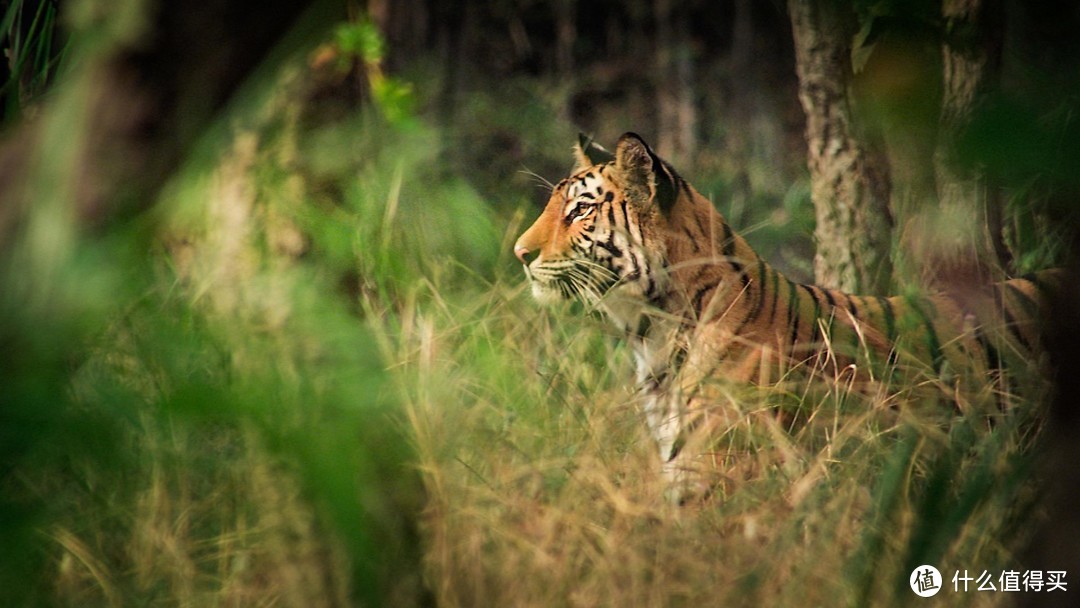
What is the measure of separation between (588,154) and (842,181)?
905 mm

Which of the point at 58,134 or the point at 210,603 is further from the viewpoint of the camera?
the point at 210,603

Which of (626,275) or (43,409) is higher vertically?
(43,409)

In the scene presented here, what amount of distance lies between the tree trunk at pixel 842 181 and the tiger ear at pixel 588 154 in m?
0.82

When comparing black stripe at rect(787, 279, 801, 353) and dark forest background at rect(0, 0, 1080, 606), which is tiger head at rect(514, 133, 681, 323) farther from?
black stripe at rect(787, 279, 801, 353)

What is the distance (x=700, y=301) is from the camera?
286 cm

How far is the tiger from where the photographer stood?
265 cm

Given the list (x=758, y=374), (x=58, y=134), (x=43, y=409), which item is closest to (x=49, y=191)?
(x=58, y=134)

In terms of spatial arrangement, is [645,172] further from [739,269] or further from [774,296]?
[774,296]

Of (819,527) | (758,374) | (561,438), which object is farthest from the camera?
(758,374)

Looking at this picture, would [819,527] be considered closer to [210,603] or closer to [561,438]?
[561,438]

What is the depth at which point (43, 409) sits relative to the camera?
74 centimetres

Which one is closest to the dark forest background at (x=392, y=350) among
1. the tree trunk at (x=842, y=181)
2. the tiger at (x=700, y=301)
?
the tree trunk at (x=842, y=181)

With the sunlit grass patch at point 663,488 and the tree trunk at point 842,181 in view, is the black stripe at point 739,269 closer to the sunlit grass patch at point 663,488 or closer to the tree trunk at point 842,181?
the sunlit grass patch at point 663,488

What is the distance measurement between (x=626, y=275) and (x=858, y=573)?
4.84 feet
